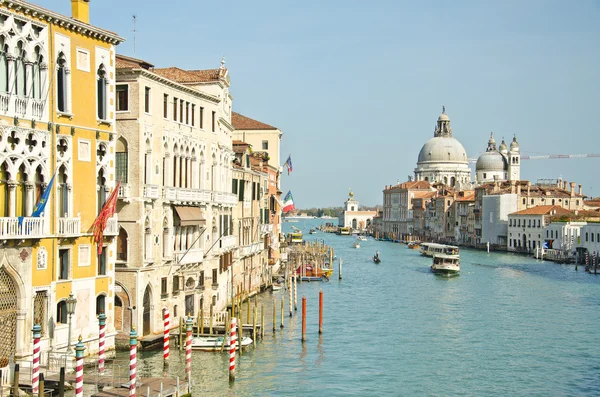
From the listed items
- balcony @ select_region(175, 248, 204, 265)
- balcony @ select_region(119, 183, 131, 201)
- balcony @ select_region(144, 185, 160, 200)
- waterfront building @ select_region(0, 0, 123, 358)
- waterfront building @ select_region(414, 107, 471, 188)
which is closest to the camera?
waterfront building @ select_region(0, 0, 123, 358)

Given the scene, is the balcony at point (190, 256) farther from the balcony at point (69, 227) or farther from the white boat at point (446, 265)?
the white boat at point (446, 265)

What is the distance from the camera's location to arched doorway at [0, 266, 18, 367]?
12.9 m

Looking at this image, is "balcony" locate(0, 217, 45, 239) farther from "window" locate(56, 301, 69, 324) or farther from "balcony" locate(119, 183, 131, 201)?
"balcony" locate(119, 183, 131, 201)

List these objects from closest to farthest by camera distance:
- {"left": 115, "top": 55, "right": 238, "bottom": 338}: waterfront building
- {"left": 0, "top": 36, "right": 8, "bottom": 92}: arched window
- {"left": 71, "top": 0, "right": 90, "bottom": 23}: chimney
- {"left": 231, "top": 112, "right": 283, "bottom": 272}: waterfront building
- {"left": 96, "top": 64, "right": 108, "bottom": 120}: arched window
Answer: {"left": 0, "top": 36, "right": 8, "bottom": 92}: arched window → {"left": 71, "top": 0, "right": 90, "bottom": 23}: chimney → {"left": 96, "top": 64, "right": 108, "bottom": 120}: arched window → {"left": 115, "top": 55, "right": 238, "bottom": 338}: waterfront building → {"left": 231, "top": 112, "right": 283, "bottom": 272}: waterfront building

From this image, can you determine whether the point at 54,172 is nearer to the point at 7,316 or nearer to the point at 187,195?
the point at 7,316

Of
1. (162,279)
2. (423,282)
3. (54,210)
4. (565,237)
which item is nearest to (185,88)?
(162,279)

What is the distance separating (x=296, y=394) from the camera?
52.6 ft

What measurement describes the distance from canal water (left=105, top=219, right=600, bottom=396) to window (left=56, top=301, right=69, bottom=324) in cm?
215

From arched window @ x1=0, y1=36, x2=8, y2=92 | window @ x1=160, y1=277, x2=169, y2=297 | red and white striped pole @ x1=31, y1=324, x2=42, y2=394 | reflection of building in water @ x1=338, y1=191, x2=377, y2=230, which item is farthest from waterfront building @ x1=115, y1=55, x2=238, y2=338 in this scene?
reflection of building in water @ x1=338, y1=191, x2=377, y2=230

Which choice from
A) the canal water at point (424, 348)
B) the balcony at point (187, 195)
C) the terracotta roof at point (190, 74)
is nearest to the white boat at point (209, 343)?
the canal water at point (424, 348)

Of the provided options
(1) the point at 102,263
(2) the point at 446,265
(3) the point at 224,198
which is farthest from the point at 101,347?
(2) the point at 446,265

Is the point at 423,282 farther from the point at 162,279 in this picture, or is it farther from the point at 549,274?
the point at 162,279

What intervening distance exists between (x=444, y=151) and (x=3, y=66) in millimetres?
110864

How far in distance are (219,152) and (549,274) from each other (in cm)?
2677
